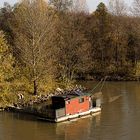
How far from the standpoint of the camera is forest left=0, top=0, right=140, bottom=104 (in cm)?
4450

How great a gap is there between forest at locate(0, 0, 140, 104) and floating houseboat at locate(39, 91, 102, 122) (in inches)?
266

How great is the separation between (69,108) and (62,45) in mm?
23734

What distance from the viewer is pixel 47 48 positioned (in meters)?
49.2

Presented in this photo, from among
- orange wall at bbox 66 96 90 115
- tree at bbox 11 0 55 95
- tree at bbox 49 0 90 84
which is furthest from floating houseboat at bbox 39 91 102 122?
tree at bbox 49 0 90 84

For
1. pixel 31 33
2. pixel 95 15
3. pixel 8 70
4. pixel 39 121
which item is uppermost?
pixel 95 15

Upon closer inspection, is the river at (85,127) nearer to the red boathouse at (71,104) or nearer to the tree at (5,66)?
the red boathouse at (71,104)

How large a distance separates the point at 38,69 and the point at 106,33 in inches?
1081

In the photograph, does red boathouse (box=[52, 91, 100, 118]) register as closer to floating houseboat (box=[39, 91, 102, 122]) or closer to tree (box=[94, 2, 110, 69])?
floating houseboat (box=[39, 91, 102, 122])

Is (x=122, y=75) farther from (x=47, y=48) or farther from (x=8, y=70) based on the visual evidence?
(x=8, y=70)

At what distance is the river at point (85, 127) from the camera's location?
30361mm

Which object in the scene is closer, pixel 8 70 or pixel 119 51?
pixel 8 70

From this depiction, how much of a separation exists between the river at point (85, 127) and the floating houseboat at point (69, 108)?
0.63 metres

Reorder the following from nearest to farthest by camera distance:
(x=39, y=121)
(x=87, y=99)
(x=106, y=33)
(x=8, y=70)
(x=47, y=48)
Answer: (x=39, y=121) < (x=87, y=99) < (x=8, y=70) < (x=47, y=48) < (x=106, y=33)

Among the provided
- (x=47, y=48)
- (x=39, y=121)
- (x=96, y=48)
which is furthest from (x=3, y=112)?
(x=96, y=48)
